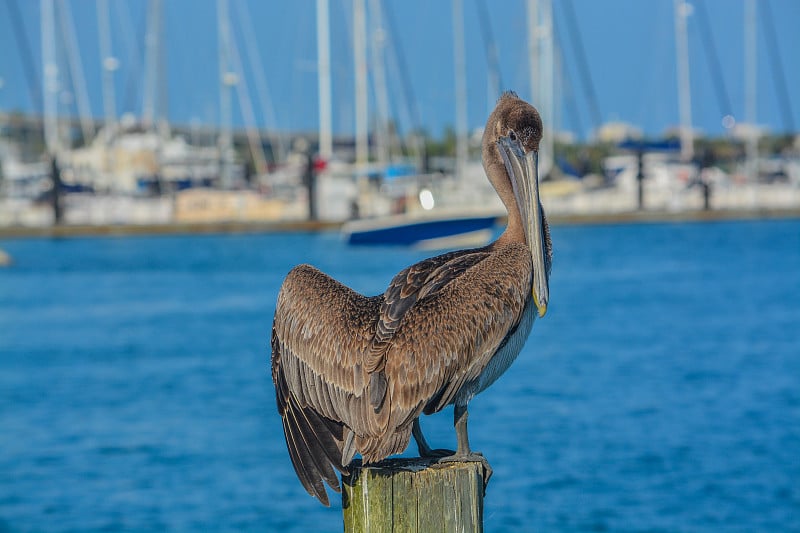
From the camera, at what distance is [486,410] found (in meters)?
15.1

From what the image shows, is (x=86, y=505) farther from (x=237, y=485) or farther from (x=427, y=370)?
(x=427, y=370)

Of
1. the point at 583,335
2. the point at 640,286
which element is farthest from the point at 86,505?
the point at 640,286

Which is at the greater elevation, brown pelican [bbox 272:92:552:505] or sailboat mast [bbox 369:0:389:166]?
sailboat mast [bbox 369:0:389:166]

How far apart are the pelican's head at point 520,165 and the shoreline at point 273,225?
33.1 metres

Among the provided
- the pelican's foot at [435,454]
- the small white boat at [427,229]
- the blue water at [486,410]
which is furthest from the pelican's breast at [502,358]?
the small white boat at [427,229]

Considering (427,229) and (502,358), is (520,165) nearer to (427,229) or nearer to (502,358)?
(502,358)

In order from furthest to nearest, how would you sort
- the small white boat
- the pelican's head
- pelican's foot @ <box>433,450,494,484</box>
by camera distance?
1. the small white boat
2. the pelican's head
3. pelican's foot @ <box>433,450,494,484</box>

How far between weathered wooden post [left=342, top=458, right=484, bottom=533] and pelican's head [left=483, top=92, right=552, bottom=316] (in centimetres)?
77

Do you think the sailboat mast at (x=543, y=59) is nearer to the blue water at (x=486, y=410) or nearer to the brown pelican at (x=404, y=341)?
the blue water at (x=486, y=410)

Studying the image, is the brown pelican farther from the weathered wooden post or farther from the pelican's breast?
the weathered wooden post

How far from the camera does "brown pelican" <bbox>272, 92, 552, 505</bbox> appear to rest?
12.6 ft

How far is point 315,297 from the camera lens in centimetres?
409

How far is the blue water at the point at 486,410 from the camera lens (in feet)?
37.5

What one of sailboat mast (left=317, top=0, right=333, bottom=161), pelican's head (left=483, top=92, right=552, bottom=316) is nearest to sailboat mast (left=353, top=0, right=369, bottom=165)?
sailboat mast (left=317, top=0, right=333, bottom=161)
